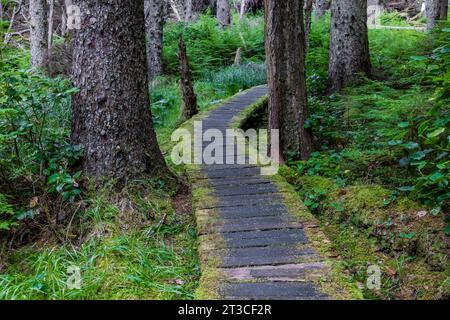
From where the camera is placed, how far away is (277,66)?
6.34 m

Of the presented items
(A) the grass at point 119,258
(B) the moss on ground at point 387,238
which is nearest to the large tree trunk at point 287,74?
(B) the moss on ground at point 387,238

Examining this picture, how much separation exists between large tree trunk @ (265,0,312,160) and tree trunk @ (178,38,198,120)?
3037mm

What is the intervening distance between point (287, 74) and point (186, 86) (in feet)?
11.0

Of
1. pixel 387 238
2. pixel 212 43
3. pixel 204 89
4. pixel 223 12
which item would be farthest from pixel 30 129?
pixel 223 12

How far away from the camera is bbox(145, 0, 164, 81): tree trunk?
14.7 metres

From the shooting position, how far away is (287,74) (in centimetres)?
636

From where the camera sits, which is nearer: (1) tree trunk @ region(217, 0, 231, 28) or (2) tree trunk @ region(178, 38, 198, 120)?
(2) tree trunk @ region(178, 38, 198, 120)

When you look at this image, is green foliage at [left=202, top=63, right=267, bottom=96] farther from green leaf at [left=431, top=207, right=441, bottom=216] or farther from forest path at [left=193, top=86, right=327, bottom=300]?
green leaf at [left=431, top=207, right=441, bottom=216]

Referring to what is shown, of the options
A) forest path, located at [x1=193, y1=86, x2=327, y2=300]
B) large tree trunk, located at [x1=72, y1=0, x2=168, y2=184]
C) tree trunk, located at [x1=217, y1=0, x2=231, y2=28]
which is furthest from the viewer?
tree trunk, located at [x1=217, y1=0, x2=231, y2=28]

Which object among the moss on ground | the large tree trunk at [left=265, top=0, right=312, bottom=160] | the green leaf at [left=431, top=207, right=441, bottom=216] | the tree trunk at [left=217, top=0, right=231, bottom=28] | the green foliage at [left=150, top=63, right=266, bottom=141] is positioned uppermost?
the tree trunk at [left=217, top=0, right=231, bottom=28]

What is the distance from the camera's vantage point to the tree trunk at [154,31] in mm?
14727

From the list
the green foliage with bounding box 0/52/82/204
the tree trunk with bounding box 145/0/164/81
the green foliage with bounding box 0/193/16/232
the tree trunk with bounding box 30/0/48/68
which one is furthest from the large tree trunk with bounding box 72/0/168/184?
the tree trunk with bounding box 145/0/164/81

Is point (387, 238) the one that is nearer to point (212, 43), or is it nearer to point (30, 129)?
point (30, 129)
